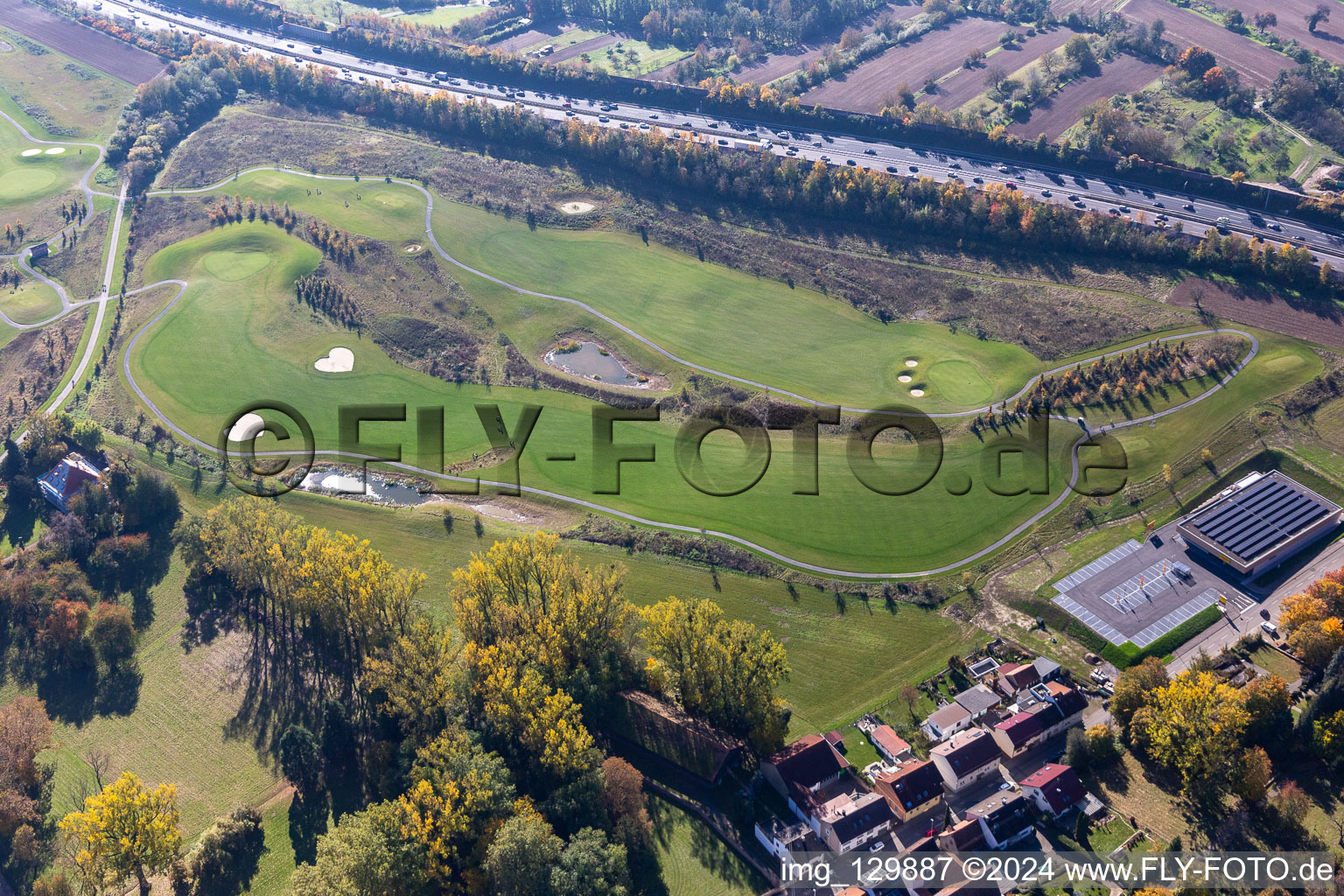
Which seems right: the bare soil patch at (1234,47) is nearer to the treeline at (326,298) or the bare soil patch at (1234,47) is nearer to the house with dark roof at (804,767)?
the house with dark roof at (804,767)

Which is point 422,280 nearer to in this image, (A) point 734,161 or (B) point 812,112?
(A) point 734,161

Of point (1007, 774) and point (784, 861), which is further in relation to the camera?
point (1007, 774)

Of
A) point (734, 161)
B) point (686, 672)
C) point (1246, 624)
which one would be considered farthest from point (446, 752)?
point (734, 161)

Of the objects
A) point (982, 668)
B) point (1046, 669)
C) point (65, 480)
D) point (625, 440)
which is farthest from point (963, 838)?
point (65, 480)

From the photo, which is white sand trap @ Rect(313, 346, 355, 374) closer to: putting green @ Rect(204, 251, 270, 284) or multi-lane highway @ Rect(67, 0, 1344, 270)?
putting green @ Rect(204, 251, 270, 284)

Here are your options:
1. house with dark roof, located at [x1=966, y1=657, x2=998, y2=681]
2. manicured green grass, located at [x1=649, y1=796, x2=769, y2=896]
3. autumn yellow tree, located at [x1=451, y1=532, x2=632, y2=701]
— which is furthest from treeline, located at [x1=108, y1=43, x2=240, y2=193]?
house with dark roof, located at [x1=966, y1=657, x2=998, y2=681]

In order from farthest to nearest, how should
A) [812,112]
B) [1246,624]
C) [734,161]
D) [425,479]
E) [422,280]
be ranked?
[812,112], [734,161], [422,280], [425,479], [1246,624]

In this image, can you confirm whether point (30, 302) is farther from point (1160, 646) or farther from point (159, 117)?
point (1160, 646)

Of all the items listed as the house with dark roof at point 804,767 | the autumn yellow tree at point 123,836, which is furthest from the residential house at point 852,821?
the autumn yellow tree at point 123,836
